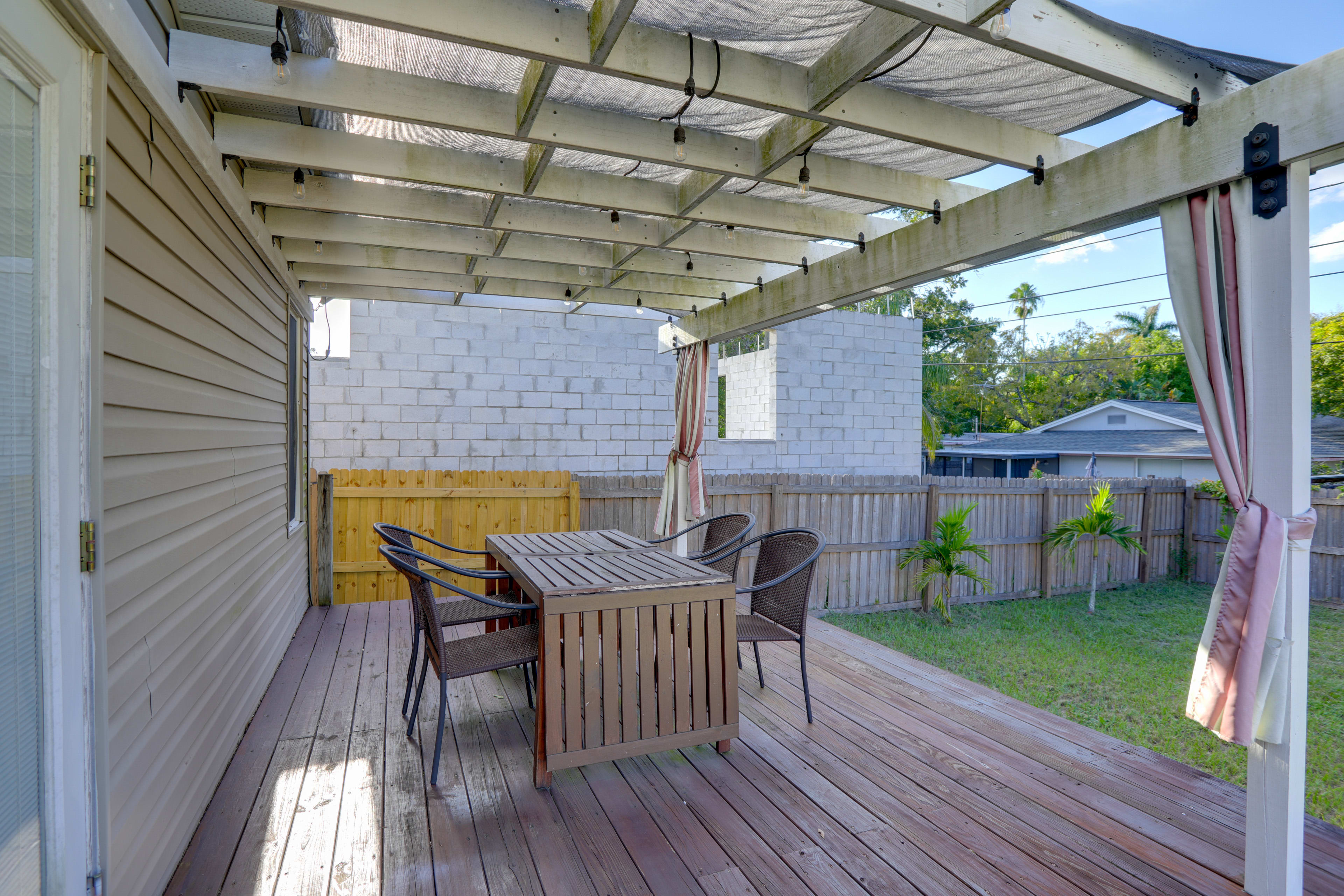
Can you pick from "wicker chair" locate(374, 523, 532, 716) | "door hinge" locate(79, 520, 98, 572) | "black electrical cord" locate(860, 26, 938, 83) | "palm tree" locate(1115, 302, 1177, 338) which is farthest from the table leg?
"palm tree" locate(1115, 302, 1177, 338)

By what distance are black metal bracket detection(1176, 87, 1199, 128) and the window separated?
15.3ft

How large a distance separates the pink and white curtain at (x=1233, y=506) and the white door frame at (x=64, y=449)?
Answer: 108 inches

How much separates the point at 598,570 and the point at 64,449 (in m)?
1.86

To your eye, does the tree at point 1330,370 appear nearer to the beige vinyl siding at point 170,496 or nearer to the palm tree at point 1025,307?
the palm tree at point 1025,307

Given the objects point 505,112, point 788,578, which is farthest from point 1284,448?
point 505,112

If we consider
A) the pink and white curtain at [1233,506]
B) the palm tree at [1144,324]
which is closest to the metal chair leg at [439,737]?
the pink and white curtain at [1233,506]

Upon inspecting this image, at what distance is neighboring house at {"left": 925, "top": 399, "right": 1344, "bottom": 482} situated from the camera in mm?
13844

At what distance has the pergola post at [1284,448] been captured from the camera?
1.84 m

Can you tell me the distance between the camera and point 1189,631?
21.5 feet

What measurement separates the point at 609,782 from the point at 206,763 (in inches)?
54.5

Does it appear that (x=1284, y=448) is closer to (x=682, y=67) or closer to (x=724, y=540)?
(x=682, y=67)

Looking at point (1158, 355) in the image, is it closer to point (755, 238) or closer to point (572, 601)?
point (755, 238)

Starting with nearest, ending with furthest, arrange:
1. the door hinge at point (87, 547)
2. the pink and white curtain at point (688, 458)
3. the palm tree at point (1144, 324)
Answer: the door hinge at point (87, 547)
the pink and white curtain at point (688, 458)
the palm tree at point (1144, 324)

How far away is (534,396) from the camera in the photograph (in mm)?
6777
